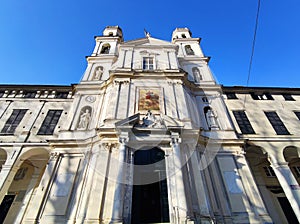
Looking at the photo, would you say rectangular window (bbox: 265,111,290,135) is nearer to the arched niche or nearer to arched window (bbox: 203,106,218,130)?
arched window (bbox: 203,106,218,130)

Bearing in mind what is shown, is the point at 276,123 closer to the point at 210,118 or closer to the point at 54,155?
the point at 210,118

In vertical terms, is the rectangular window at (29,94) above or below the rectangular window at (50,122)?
above

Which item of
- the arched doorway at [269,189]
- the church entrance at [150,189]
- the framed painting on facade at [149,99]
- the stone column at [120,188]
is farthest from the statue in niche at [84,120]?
the arched doorway at [269,189]

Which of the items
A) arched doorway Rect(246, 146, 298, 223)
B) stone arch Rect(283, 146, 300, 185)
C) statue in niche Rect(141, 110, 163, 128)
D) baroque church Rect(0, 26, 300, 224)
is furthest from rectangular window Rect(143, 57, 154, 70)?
stone arch Rect(283, 146, 300, 185)

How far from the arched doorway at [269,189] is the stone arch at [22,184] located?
14679 millimetres

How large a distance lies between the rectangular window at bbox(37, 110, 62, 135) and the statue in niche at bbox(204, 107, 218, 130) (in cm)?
1131

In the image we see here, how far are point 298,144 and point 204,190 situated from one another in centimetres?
860

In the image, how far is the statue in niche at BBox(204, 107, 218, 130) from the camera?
13.6 m

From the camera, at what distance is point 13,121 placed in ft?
46.6

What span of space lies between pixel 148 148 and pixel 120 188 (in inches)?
109

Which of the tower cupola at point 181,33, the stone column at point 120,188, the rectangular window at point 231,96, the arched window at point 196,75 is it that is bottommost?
the stone column at point 120,188

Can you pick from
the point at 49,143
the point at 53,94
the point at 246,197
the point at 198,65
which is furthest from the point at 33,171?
the point at 198,65

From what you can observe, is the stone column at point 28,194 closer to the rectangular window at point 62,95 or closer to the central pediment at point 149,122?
the rectangular window at point 62,95

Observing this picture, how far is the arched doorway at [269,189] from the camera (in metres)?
12.1
